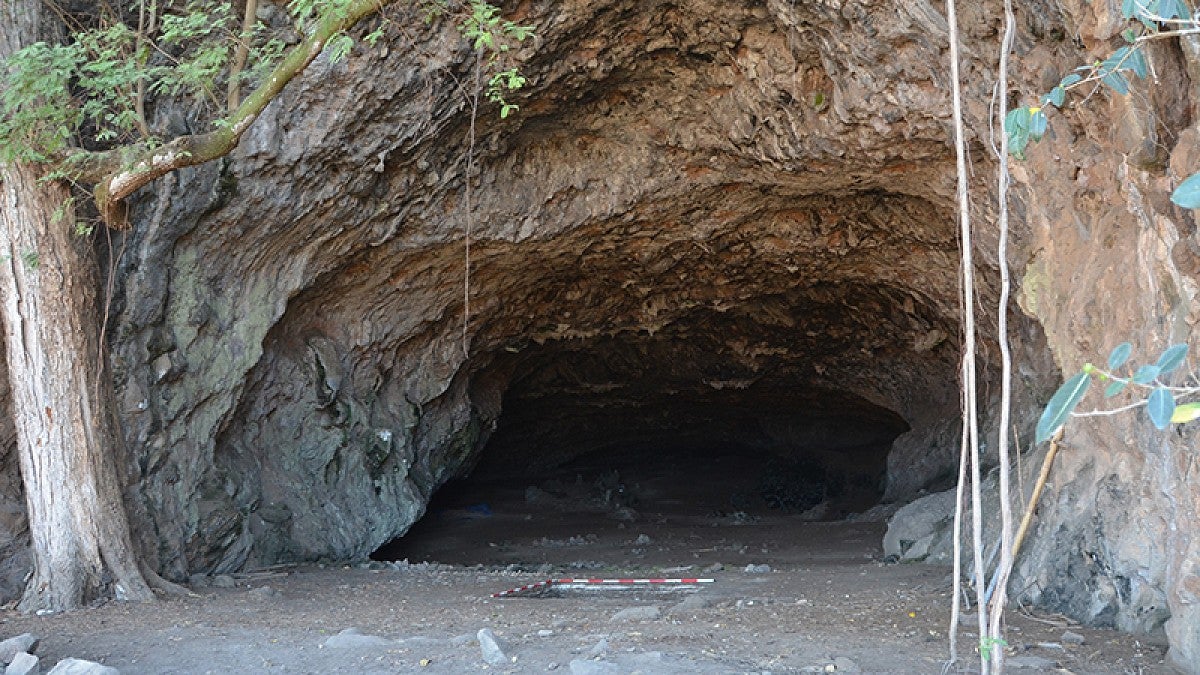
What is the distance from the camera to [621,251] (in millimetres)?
10195

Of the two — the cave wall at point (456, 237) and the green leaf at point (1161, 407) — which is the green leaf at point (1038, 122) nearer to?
the green leaf at point (1161, 407)

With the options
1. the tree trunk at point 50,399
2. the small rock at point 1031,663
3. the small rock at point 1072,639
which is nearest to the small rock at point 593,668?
the small rock at point 1031,663

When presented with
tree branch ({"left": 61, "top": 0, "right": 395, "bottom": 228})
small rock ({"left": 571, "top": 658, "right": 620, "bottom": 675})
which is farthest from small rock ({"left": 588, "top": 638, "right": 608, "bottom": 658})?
tree branch ({"left": 61, "top": 0, "right": 395, "bottom": 228})

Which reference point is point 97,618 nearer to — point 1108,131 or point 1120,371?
point 1120,371

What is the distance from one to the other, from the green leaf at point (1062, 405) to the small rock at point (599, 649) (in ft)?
9.01

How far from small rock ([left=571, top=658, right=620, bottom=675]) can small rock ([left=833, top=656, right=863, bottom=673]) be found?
990mm

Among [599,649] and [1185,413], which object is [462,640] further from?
[1185,413]

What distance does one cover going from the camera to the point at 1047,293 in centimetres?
636

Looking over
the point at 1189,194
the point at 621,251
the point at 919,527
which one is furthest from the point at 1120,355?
the point at 621,251

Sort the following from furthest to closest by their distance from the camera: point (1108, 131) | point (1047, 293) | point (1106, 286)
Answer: point (1047, 293)
point (1106, 286)
point (1108, 131)

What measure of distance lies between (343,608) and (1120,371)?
502 centimetres

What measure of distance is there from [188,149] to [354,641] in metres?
3.21

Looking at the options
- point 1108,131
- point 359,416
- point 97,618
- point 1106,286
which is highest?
point 1108,131

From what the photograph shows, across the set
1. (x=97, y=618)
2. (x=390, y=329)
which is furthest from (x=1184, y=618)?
(x=390, y=329)
